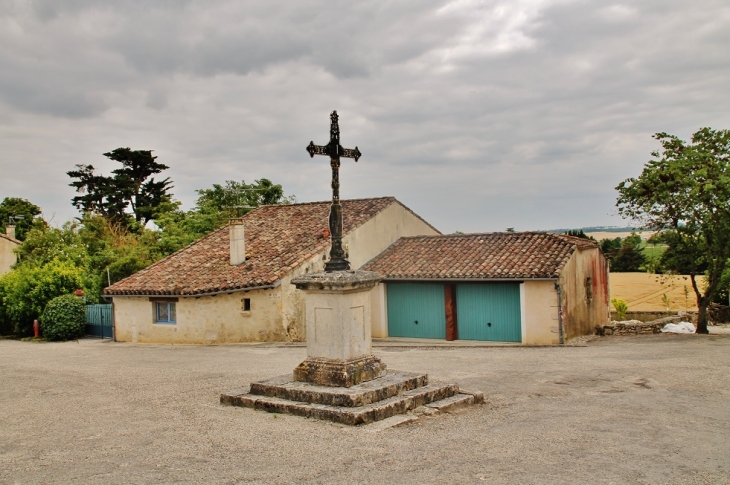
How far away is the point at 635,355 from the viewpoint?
13.7 m

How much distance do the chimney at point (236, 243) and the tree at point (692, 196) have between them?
12.5 meters

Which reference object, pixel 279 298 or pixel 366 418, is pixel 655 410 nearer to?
pixel 366 418

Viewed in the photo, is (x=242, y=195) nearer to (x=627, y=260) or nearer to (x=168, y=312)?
(x=168, y=312)

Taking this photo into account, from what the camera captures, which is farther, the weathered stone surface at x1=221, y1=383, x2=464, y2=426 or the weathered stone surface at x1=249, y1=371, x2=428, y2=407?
the weathered stone surface at x1=249, y1=371, x2=428, y2=407

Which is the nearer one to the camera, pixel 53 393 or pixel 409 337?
pixel 53 393

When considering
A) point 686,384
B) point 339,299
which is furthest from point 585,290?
point 339,299

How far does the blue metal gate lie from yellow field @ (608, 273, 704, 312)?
24488 mm

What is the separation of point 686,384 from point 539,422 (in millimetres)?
3852

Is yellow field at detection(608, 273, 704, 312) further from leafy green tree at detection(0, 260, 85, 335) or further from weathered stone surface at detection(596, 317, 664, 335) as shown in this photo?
leafy green tree at detection(0, 260, 85, 335)

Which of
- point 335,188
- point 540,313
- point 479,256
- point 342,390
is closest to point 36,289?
point 479,256

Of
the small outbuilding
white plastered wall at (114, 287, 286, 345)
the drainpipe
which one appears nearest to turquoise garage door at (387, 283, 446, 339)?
the small outbuilding

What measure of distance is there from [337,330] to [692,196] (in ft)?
45.6

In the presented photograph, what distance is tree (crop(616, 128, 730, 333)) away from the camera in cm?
1777

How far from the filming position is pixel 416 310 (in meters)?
21.0
